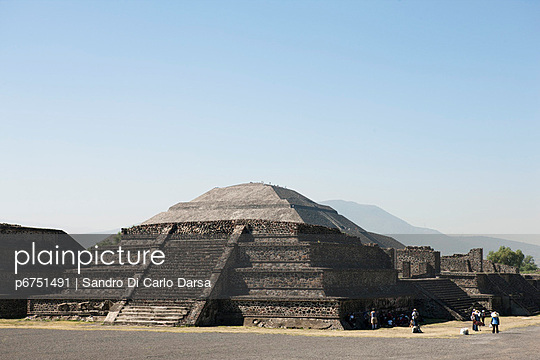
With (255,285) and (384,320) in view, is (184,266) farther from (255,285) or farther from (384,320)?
(384,320)

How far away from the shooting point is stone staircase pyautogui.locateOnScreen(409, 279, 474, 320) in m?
37.7

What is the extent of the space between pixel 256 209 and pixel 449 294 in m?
58.1

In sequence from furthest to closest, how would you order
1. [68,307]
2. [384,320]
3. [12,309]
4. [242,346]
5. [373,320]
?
1. [12,309]
2. [68,307]
3. [384,320]
4. [373,320]
5. [242,346]

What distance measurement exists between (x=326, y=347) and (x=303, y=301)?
23.5 ft

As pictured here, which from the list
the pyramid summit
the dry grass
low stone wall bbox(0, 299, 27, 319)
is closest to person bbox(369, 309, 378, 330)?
the dry grass

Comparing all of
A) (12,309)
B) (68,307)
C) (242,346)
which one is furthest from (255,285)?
(12,309)

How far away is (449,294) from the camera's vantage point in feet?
132

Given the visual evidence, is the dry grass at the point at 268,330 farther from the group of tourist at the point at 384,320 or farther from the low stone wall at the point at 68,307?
the low stone wall at the point at 68,307

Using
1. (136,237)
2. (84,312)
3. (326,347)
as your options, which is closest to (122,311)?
(84,312)

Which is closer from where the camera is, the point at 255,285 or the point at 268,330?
the point at 268,330

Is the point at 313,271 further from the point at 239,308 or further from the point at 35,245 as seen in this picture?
the point at 35,245

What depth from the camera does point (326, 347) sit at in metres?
22.2

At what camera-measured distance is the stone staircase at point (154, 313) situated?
2915 centimetres

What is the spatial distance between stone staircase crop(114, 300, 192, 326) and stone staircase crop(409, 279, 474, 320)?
1576cm
